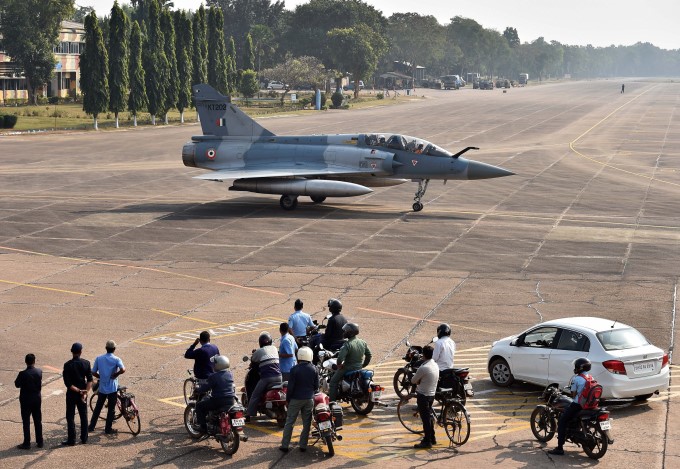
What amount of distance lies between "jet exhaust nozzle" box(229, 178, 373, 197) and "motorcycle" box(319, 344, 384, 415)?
23147mm

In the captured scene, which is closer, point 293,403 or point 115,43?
point 293,403

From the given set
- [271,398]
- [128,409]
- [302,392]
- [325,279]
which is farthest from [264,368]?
[325,279]

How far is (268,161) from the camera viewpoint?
43.7 m

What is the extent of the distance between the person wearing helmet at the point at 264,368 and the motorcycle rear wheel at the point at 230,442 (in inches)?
49.5

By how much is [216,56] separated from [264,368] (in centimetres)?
9216

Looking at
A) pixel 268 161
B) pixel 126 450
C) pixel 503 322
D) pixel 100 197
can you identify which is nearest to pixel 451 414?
pixel 126 450

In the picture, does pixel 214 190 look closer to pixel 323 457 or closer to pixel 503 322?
pixel 503 322

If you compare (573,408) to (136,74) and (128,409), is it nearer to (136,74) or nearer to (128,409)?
(128,409)

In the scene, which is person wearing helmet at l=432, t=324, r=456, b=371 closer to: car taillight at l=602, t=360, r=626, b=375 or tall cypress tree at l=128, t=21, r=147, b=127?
car taillight at l=602, t=360, r=626, b=375

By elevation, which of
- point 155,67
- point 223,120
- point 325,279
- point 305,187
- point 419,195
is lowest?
point 325,279

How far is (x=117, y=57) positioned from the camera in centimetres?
8425

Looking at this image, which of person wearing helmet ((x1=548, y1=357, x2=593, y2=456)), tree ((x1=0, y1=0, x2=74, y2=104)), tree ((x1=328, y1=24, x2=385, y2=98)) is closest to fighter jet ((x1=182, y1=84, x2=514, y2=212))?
person wearing helmet ((x1=548, y1=357, x2=593, y2=456))

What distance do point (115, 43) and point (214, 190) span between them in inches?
1595

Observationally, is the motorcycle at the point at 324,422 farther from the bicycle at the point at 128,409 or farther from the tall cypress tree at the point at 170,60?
the tall cypress tree at the point at 170,60
